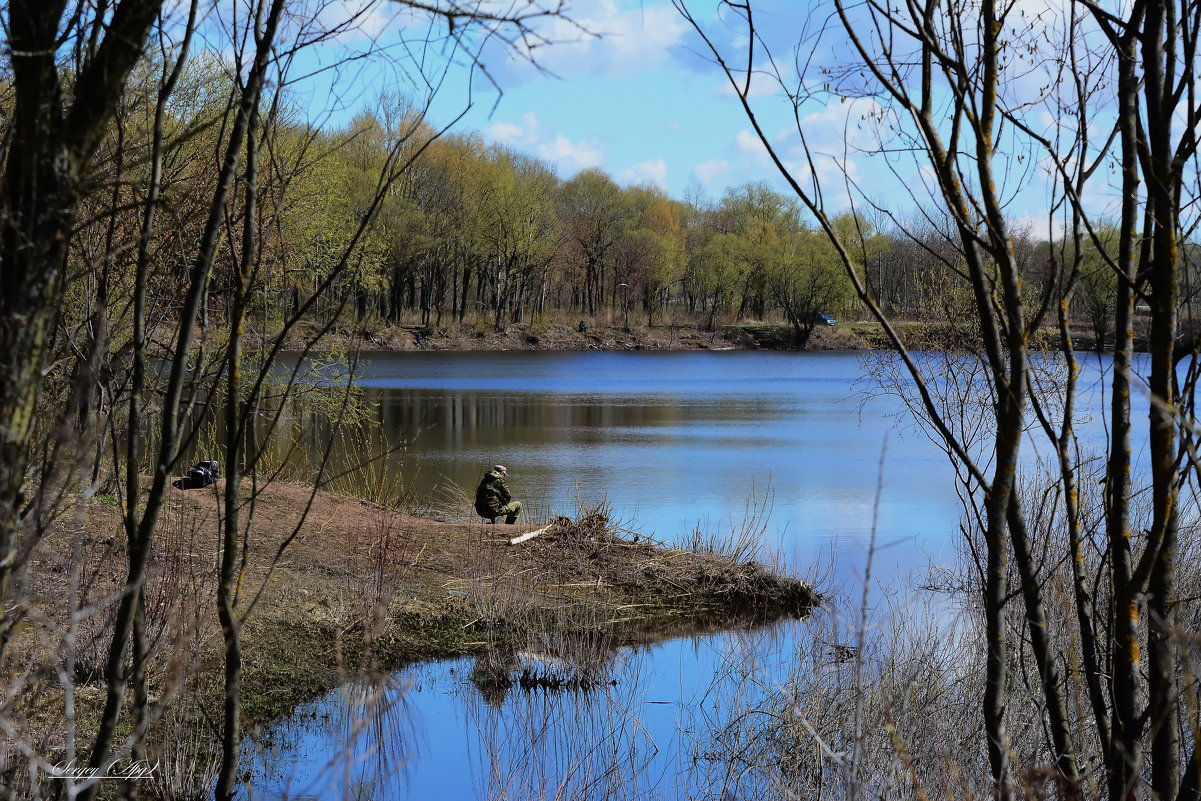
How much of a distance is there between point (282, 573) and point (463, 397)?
25.0m

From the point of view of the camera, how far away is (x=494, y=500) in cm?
1325

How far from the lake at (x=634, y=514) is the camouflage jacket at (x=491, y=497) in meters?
1.10

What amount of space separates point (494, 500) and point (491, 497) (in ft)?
0.17

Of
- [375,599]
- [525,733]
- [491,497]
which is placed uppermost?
[491,497]

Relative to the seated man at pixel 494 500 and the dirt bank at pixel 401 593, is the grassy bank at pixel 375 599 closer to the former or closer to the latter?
the dirt bank at pixel 401 593

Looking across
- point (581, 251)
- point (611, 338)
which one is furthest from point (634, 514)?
point (581, 251)

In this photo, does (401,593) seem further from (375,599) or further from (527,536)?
(527,536)

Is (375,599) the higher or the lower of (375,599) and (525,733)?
the higher

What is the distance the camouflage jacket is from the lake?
3.62ft

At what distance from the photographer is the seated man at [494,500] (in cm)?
1318

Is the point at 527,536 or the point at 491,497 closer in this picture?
the point at 527,536

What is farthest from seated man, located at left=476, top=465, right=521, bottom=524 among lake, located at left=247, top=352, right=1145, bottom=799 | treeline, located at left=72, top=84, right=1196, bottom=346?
treeline, located at left=72, top=84, right=1196, bottom=346

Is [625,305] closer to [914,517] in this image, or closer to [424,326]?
[424,326]

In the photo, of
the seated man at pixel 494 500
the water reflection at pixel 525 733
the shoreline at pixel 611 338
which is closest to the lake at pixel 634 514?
the water reflection at pixel 525 733
